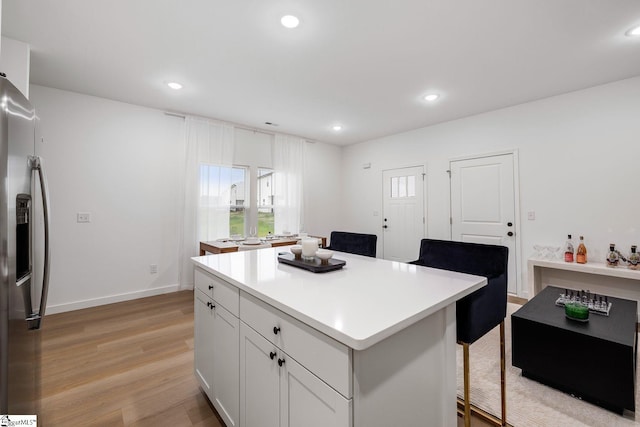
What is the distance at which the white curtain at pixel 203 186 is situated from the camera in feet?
12.9

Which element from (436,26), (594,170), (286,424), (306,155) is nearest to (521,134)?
(594,170)

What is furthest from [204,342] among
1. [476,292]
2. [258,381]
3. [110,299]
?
[110,299]

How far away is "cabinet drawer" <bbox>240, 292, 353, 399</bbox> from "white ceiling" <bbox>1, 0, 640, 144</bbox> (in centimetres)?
200

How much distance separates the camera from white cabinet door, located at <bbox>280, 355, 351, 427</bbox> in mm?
826

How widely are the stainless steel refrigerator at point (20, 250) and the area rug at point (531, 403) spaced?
232cm

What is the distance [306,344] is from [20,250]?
1.29 m

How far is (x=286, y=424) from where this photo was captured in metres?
1.03

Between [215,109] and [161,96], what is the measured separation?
2.19ft

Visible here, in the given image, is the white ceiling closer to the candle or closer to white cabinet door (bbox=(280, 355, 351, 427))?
the candle

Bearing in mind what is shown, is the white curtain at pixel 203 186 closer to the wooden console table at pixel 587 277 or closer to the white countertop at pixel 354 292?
the white countertop at pixel 354 292

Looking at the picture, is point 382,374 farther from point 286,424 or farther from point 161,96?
point 161,96

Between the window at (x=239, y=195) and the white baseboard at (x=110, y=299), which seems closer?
the white baseboard at (x=110, y=299)

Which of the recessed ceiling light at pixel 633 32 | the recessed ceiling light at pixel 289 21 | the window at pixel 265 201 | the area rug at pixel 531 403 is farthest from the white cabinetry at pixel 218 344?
the recessed ceiling light at pixel 633 32

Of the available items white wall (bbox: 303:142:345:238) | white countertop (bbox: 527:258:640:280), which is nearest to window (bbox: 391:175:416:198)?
white wall (bbox: 303:142:345:238)
